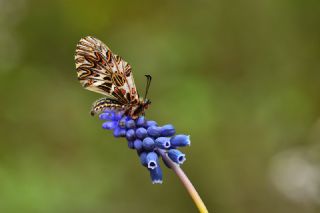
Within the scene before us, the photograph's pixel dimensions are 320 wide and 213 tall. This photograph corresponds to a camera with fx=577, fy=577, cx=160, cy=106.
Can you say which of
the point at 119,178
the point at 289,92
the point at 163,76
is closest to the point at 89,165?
the point at 119,178

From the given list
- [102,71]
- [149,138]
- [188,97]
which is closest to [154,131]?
[149,138]

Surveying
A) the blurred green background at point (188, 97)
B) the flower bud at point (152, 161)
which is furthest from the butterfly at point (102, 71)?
the blurred green background at point (188, 97)

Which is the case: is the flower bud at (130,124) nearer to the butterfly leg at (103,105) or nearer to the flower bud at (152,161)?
the butterfly leg at (103,105)

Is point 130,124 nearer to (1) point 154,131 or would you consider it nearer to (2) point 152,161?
(1) point 154,131

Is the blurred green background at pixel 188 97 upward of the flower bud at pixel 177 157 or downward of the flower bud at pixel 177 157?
upward

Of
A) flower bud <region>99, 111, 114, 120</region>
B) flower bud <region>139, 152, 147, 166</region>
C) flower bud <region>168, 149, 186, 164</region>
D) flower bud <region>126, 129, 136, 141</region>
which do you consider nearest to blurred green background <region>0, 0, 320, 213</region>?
flower bud <region>99, 111, 114, 120</region>
